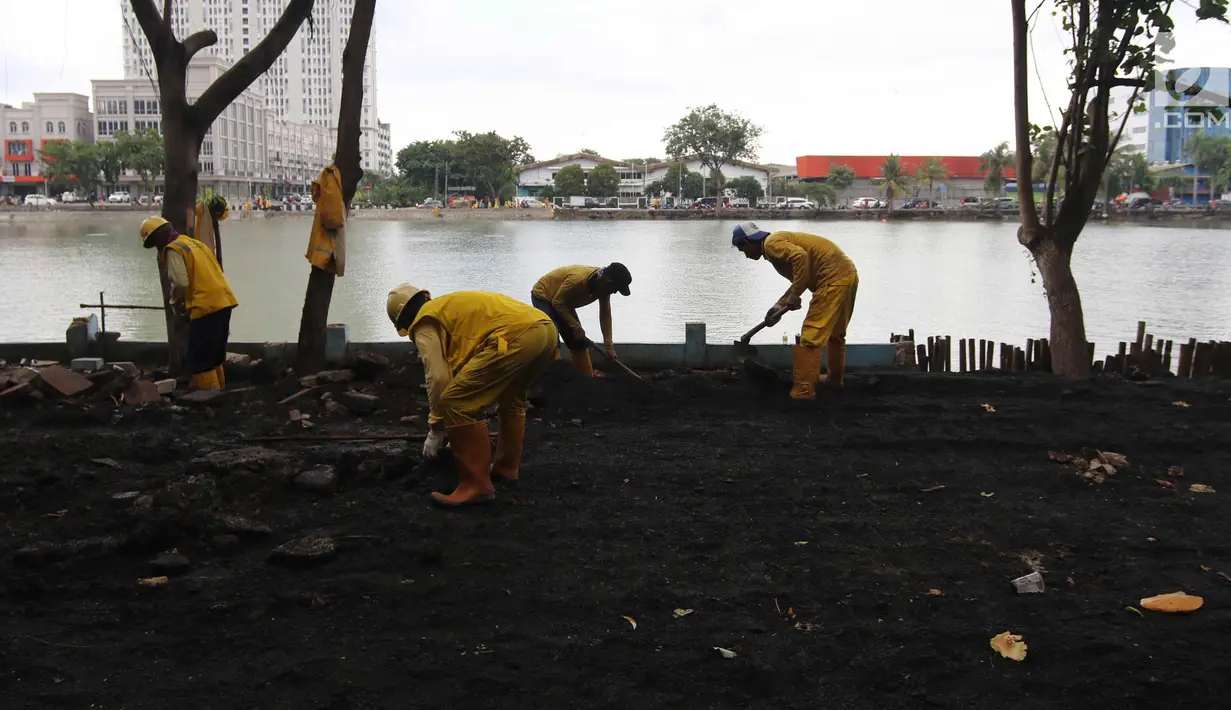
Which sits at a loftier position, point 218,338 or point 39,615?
point 218,338

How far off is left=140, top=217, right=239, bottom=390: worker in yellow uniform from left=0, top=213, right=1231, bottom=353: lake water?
6119 mm

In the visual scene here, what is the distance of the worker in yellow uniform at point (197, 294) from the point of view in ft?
21.4

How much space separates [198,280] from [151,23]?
7.80 ft

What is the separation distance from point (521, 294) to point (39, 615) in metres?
13.6

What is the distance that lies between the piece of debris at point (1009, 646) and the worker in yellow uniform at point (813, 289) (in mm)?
3591

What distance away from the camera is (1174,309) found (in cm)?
1783

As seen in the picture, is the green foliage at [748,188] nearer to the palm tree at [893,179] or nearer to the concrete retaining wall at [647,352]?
the palm tree at [893,179]

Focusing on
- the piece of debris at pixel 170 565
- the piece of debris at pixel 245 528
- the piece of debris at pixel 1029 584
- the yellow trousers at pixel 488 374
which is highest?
the yellow trousers at pixel 488 374

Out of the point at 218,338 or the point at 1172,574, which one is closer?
the point at 1172,574

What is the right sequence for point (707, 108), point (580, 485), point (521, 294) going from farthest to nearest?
1. point (707, 108)
2. point (521, 294)
3. point (580, 485)

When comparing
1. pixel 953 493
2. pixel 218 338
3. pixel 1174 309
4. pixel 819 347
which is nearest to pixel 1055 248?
pixel 819 347

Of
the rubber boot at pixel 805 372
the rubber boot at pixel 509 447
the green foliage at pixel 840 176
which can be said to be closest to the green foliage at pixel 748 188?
the green foliage at pixel 840 176

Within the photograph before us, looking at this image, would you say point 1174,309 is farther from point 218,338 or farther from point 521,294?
point 218,338

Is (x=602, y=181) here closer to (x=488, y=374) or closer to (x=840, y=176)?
(x=840, y=176)
